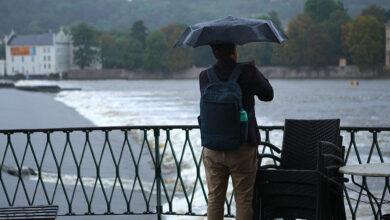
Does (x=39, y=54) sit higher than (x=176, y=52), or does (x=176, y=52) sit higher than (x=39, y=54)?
(x=176, y=52)

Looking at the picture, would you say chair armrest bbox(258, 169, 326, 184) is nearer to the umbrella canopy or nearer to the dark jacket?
the dark jacket

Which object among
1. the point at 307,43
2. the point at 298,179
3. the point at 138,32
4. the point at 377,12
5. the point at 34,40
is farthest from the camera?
the point at 34,40

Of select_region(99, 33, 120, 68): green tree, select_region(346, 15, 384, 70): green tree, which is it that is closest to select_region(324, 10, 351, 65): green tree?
select_region(346, 15, 384, 70): green tree

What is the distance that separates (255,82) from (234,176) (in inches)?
24.8

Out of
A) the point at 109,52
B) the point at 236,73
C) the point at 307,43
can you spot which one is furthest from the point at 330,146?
the point at 109,52

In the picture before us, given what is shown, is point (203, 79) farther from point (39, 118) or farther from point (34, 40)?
point (34, 40)

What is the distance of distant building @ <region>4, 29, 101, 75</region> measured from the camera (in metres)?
166

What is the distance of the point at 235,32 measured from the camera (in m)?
4.41

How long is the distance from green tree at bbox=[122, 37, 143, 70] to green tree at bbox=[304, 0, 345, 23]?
43.4 meters

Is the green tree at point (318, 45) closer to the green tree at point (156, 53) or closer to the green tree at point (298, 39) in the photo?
the green tree at point (298, 39)

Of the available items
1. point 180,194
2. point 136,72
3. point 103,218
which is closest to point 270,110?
point 180,194

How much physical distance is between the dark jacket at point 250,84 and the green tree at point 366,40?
112989 mm

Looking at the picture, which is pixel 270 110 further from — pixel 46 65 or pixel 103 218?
pixel 46 65

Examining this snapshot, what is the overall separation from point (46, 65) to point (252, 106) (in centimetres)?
16578
